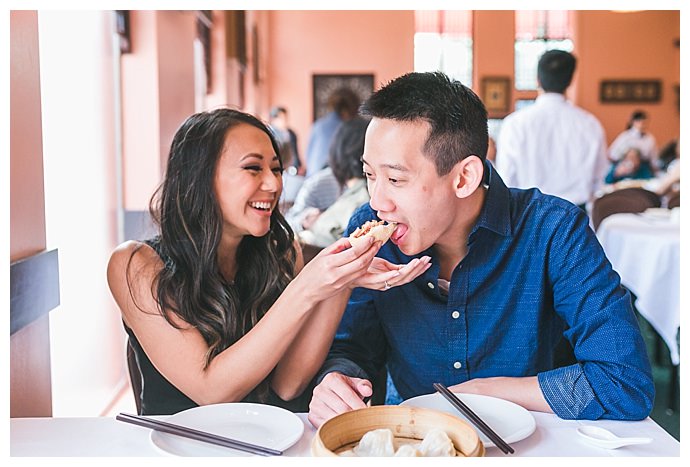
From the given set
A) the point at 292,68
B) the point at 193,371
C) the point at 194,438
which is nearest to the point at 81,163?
the point at 193,371

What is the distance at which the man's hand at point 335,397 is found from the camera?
1.37 metres

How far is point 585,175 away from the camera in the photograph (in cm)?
517

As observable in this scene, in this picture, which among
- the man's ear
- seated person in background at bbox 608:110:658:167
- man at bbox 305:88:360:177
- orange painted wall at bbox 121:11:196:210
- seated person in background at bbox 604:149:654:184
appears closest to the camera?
the man's ear

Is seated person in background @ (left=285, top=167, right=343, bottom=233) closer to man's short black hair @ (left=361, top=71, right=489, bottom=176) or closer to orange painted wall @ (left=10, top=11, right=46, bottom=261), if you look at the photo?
orange painted wall @ (left=10, top=11, right=46, bottom=261)

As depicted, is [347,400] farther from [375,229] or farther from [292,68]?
[292,68]

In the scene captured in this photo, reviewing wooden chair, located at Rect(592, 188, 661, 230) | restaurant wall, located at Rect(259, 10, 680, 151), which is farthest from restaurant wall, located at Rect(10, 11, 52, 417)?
restaurant wall, located at Rect(259, 10, 680, 151)

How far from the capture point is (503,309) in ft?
5.81

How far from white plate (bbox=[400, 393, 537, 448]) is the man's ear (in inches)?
18.9

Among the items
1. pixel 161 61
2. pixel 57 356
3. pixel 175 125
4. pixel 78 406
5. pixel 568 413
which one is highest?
pixel 161 61

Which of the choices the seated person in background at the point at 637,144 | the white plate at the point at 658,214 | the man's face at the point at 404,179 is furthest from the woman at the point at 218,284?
the seated person in background at the point at 637,144

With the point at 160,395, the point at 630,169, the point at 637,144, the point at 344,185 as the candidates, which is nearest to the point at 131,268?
the point at 160,395

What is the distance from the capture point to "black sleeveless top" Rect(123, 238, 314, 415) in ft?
6.13

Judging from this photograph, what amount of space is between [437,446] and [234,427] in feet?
1.26

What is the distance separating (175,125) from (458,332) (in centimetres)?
343
